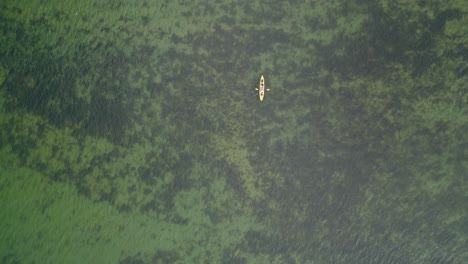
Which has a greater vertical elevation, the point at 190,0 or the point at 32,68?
the point at 190,0

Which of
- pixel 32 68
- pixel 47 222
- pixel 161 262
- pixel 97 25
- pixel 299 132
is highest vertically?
pixel 97 25

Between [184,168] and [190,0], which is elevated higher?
[190,0]

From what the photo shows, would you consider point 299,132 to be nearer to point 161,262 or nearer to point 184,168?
point 184,168

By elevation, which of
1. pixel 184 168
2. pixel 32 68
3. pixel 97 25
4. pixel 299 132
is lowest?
pixel 184 168

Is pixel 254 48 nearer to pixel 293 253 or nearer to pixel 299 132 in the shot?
pixel 299 132

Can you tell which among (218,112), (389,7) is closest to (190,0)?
(218,112)

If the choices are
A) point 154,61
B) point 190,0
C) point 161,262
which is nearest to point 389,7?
point 190,0
